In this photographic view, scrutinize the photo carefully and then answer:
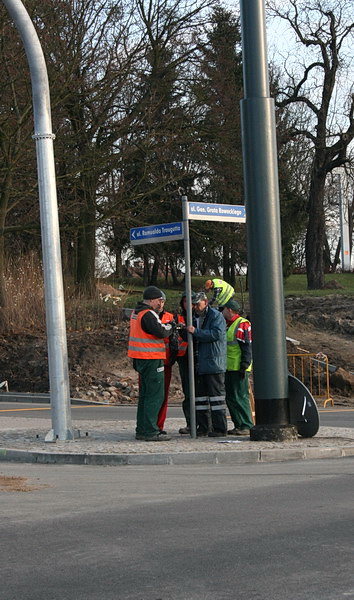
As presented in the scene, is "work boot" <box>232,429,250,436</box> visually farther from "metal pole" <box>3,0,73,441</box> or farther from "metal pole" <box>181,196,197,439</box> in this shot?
"metal pole" <box>3,0,73,441</box>

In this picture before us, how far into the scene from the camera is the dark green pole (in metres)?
12.0

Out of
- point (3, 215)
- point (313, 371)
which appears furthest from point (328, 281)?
point (3, 215)

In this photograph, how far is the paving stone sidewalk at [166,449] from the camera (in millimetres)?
11102

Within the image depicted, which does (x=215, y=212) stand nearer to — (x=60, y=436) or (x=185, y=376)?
(x=185, y=376)

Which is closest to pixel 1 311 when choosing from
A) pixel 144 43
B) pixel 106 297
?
pixel 106 297

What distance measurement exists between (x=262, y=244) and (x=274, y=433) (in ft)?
7.21

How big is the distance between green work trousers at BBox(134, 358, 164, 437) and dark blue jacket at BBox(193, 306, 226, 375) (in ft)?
1.69

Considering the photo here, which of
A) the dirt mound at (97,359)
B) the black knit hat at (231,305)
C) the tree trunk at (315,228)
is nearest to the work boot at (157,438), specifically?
the black knit hat at (231,305)

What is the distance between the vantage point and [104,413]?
18500 millimetres

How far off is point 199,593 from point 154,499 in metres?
3.13

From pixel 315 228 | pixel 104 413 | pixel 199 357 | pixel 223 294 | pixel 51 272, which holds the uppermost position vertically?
pixel 315 228

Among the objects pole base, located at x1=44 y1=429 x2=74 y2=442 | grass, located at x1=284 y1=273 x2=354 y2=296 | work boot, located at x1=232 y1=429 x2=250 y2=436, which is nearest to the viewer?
pole base, located at x1=44 y1=429 x2=74 y2=442

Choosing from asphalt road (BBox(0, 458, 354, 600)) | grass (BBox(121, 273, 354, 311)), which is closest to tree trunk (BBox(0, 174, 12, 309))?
grass (BBox(121, 273, 354, 311))

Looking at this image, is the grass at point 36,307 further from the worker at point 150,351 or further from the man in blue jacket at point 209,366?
the worker at point 150,351
